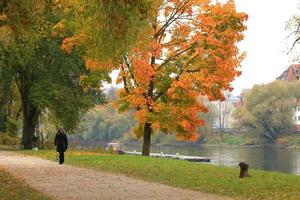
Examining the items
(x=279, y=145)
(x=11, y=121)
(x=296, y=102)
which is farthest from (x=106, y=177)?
(x=296, y=102)

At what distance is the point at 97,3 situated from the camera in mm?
11461

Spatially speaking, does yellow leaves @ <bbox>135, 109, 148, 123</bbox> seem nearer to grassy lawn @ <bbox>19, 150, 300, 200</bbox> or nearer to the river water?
grassy lawn @ <bbox>19, 150, 300, 200</bbox>

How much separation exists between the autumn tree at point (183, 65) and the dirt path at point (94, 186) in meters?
9.26

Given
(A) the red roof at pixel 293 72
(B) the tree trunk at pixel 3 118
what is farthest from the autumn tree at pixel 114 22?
(B) the tree trunk at pixel 3 118

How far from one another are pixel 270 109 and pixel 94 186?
248 feet

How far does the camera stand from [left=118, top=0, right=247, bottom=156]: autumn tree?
26359 millimetres

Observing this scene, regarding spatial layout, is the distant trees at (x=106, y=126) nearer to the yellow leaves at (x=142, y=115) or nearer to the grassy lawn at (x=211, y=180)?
the yellow leaves at (x=142, y=115)

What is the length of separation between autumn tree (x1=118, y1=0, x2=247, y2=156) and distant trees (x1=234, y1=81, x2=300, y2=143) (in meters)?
59.1

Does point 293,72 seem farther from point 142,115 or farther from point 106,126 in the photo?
point 106,126

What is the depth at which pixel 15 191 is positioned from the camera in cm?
1259

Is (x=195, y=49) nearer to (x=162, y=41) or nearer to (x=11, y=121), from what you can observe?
(x=162, y=41)

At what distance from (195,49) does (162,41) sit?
2.57 meters

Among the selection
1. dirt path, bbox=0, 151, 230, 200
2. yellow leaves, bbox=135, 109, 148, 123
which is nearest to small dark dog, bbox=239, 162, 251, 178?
dirt path, bbox=0, 151, 230, 200

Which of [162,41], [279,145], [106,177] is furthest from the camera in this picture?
[279,145]
